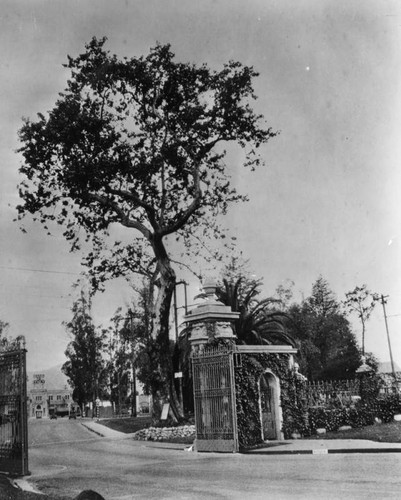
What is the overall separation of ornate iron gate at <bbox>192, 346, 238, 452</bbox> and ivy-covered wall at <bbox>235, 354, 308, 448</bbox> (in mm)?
265

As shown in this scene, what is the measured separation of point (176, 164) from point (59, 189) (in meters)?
5.05

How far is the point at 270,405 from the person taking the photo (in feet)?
62.4

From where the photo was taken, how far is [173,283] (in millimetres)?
26938

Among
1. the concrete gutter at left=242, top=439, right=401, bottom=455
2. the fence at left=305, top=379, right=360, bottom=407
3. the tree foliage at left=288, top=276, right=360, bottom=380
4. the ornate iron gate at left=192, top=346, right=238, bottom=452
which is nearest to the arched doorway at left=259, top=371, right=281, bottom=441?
the concrete gutter at left=242, top=439, right=401, bottom=455

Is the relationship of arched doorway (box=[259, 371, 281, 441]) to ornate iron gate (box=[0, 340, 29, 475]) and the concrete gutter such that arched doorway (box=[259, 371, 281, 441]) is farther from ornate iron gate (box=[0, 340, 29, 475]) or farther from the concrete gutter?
ornate iron gate (box=[0, 340, 29, 475])

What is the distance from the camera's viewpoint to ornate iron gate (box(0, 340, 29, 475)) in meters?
13.5

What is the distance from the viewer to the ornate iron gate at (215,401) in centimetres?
1681

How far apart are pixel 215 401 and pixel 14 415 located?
560cm

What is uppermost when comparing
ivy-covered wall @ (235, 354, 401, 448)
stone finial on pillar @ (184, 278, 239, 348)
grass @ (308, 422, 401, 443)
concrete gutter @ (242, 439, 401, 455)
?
stone finial on pillar @ (184, 278, 239, 348)

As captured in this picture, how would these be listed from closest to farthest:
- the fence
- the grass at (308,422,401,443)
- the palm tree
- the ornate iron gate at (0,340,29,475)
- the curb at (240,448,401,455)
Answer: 1. the ornate iron gate at (0,340,29,475)
2. the curb at (240,448,401,455)
3. the grass at (308,422,401,443)
4. the fence
5. the palm tree

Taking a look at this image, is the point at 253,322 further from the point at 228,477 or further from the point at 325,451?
the point at 228,477

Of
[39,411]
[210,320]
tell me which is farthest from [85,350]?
[39,411]

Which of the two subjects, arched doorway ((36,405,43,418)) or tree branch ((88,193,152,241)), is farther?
arched doorway ((36,405,43,418))

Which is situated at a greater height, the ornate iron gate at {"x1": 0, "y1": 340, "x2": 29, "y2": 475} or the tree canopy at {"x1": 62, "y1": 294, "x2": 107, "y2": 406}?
the tree canopy at {"x1": 62, "y1": 294, "x2": 107, "y2": 406}
